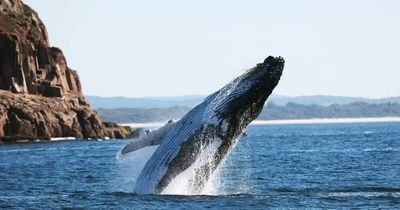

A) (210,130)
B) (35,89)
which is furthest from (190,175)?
(35,89)

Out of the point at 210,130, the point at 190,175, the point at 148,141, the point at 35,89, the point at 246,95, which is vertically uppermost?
the point at 35,89

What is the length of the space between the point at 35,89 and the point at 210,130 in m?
90.5

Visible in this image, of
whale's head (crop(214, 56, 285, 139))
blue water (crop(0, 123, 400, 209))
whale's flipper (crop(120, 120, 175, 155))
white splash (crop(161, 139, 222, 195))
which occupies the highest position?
whale's head (crop(214, 56, 285, 139))

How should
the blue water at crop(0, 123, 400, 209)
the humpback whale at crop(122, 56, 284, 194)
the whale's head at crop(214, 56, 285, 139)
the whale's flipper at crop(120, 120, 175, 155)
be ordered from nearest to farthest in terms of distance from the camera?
the whale's head at crop(214, 56, 285, 139) < the humpback whale at crop(122, 56, 284, 194) < the whale's flipper at crop(120, 120, 175, 155) < the blue water at crop(0, 123, 400, 209)

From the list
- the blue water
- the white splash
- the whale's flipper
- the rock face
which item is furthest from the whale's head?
the rock face

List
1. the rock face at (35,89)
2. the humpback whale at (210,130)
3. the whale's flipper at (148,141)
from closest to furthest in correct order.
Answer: the humpback whale at (210,130) < the whale's flipper at (148,141) < the rock face at (35,89)

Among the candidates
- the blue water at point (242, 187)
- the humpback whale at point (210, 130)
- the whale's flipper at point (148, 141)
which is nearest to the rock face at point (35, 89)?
the blue water at point (242, 187)

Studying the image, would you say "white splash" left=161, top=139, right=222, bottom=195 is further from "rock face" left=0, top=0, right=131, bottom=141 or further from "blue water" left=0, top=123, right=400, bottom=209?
"rock face" left=0, top=0, right=131, bottom=141

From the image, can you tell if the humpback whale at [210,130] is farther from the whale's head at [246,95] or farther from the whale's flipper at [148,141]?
the whale's flipper at [148,141]

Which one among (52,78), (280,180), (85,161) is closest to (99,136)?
(52,78)

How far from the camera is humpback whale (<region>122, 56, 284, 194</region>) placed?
2075cm

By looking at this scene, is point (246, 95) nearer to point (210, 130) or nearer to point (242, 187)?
point (210, 130)

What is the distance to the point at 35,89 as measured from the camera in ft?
359

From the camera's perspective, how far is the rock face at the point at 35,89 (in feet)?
318
